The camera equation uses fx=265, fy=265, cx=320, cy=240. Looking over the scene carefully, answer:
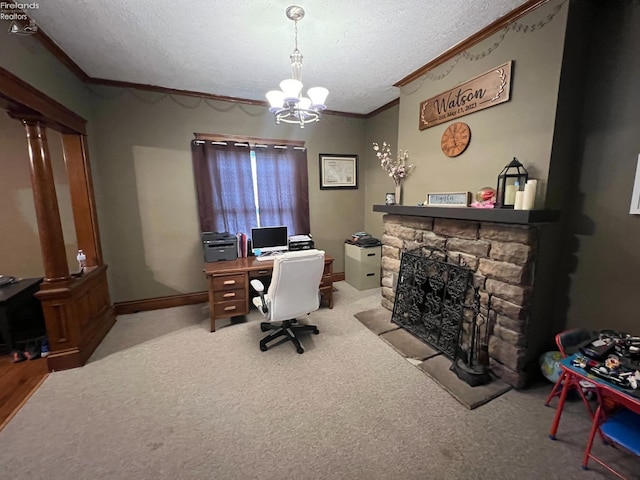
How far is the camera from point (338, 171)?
4.30m

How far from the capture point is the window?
138 inches

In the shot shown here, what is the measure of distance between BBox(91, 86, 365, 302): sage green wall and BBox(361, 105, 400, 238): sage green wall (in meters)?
1.32

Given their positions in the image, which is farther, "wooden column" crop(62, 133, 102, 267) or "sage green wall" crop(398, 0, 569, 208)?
"wooden column" crop(62, 133, 102, 267)

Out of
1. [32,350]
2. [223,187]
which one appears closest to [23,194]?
[32,350]

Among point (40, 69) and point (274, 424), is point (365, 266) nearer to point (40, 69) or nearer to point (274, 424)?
point (274, 424)

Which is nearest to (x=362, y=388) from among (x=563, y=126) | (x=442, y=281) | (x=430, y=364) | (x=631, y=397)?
(x=430, y=364)

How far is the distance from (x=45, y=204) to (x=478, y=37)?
3.85 m

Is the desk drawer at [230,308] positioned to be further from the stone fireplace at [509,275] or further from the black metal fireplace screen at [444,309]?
the stone fireplace at [509,275]

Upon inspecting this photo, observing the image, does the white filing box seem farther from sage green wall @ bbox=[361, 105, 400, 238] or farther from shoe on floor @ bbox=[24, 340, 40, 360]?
shoe on floor @ bbox=[24, 340, 40, 360]

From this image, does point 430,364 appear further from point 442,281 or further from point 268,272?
point 268,272

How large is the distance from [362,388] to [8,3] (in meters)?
3.58

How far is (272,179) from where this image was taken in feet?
12.6

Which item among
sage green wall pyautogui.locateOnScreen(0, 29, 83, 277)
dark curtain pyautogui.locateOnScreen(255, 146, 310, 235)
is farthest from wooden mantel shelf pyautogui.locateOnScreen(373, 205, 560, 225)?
sage green wall pyautogui.locateOnScreen(0, 29, 83, 277)

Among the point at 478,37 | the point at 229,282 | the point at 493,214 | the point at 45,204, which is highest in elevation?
the point at 478,37
